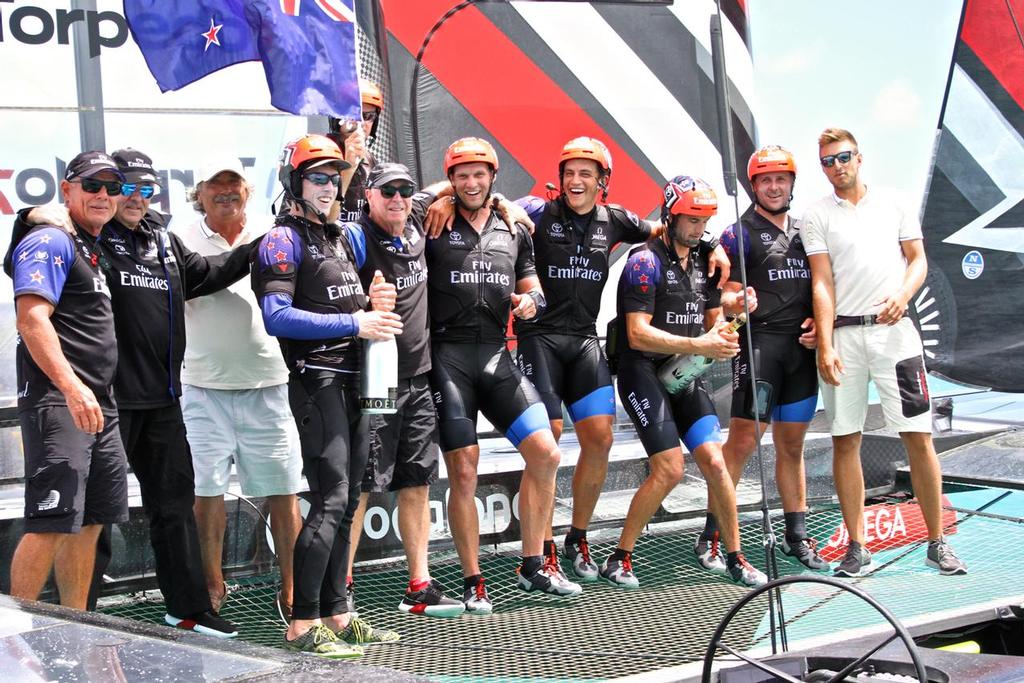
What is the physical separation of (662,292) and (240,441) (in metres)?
2.04

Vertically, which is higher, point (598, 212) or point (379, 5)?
point (379, 5)

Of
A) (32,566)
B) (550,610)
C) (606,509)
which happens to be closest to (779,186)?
(606,509)

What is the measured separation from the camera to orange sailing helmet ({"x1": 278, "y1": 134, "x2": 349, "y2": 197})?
→ 15.4 feet

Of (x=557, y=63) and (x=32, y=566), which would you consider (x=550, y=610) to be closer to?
(x=32, y=566)

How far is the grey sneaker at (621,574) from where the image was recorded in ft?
18.3

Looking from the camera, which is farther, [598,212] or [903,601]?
[598,212]

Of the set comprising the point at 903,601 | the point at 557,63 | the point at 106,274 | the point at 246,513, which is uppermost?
the point at 557,63

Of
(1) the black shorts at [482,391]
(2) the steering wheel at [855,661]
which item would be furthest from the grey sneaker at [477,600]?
(2) the steering wheel at [855,661]

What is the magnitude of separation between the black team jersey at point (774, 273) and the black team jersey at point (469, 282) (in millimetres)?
1293

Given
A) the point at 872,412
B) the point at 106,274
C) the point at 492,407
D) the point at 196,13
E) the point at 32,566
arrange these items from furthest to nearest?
the point at 872,412
the point at 492,407
the point at 196,13
the point at 106,274
the point at 32,566

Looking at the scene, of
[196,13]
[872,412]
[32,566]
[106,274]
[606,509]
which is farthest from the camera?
[872,412]

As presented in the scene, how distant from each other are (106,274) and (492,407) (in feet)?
5.61

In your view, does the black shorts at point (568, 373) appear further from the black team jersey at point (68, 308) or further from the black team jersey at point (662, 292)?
the black team jersey at point (68, 308)

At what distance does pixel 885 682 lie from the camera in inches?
115
